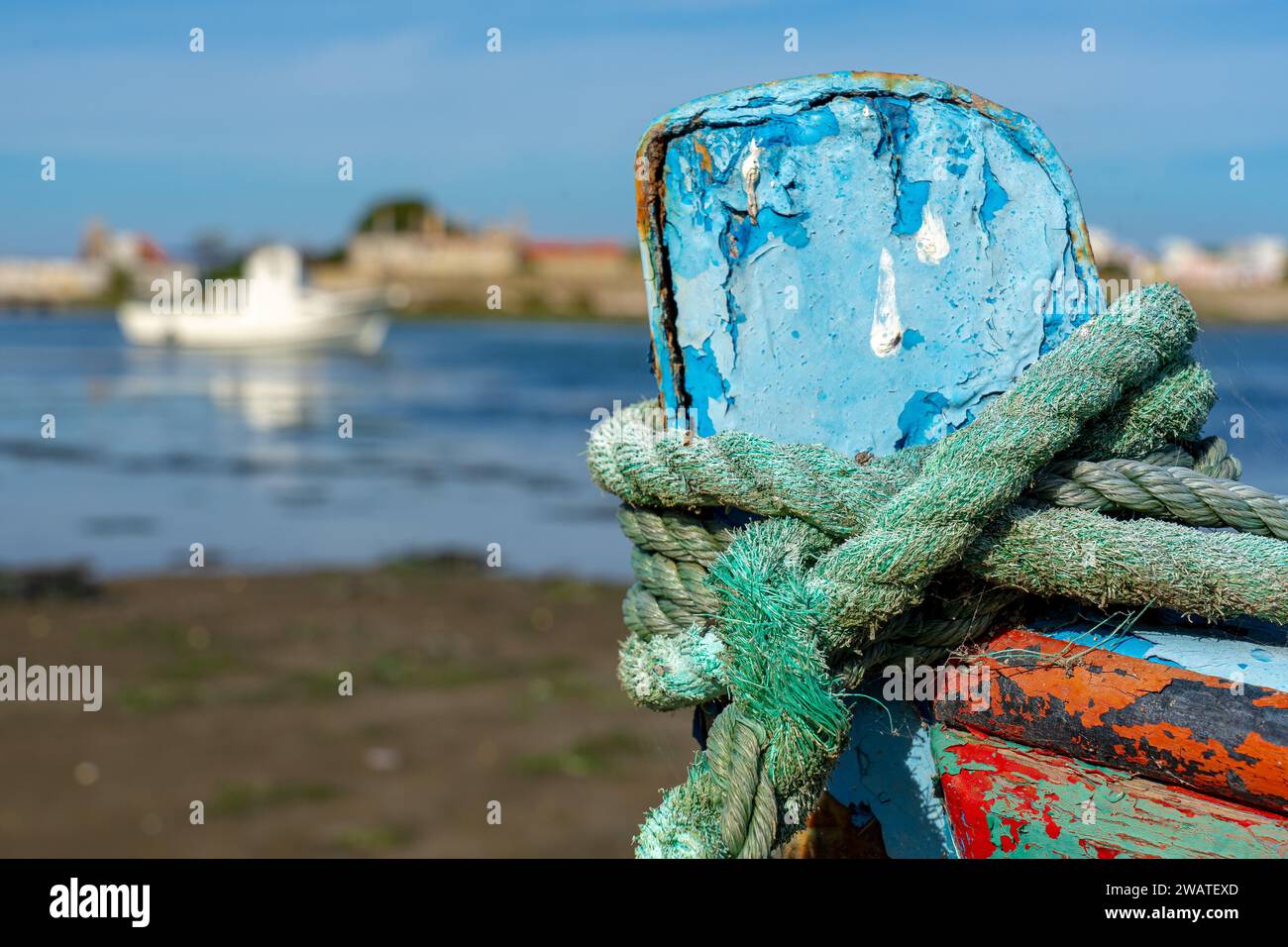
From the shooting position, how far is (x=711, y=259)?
4.82 ft

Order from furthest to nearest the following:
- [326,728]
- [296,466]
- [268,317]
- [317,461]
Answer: [268,317]
[317,461]
[296,466]
[326,728]

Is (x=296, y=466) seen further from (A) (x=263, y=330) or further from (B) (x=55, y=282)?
(B) (x=55, y=282)

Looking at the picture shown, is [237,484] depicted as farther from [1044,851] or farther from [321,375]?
[321,375]

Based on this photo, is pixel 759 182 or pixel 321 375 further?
pixel 321 375

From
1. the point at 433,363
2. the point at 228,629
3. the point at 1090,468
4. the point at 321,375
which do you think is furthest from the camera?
the point at 433,363

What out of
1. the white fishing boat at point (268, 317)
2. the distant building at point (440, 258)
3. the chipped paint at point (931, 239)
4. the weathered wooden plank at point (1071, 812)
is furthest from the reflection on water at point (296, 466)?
the distant building at point (440, 258)

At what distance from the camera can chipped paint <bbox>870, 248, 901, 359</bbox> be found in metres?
1.45

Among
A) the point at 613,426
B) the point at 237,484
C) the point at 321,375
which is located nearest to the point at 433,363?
the point at 321,375

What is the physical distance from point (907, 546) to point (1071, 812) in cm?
34

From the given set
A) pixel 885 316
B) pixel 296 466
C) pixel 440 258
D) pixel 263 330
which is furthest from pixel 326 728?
pixel 440 258

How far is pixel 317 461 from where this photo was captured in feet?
47.2

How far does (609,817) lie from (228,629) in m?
3.39

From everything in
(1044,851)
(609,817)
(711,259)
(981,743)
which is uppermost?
(711,259)

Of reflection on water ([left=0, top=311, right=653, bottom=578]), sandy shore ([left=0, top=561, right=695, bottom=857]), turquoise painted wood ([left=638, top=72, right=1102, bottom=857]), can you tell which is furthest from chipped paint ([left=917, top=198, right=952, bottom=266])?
sandy shore ([left=0, top=561, right=695, bottom=857])
